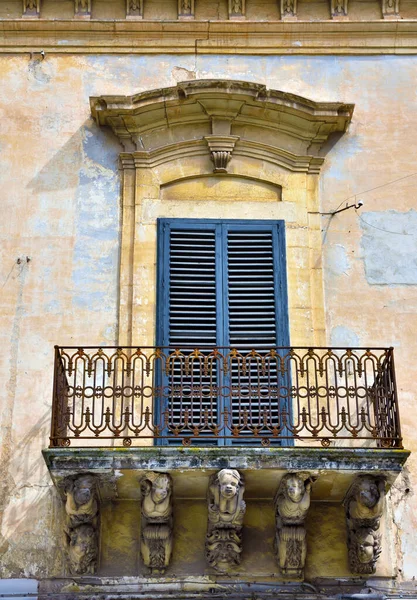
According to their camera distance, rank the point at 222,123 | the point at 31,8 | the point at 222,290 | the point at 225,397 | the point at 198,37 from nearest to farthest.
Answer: the point at 225,397, the point at 222,290, the point at 222,123, the point at 198,37, the point at 31,8

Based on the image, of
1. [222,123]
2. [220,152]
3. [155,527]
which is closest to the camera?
[155,527]

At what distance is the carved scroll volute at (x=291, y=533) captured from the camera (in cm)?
1159

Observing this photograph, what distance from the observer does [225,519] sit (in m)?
11.6

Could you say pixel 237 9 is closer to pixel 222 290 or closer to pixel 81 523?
pixel 222 290

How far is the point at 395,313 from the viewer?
13.0 m

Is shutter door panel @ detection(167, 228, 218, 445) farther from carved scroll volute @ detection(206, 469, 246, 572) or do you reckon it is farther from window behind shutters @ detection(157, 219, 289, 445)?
carved scroll volute @ detection(206, 469, 246, 572)

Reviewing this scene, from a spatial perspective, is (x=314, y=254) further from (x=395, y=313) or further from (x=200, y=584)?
(x=200, y=584)

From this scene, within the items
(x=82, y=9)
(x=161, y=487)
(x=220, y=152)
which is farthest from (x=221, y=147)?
(x=161, y=487)

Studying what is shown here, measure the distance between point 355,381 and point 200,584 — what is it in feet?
7.24

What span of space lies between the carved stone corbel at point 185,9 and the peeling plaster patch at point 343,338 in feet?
12.6

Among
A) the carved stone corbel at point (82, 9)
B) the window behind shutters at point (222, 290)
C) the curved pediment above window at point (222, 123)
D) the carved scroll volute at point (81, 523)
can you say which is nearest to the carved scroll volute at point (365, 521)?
the window behind shutters at point (222, 290)

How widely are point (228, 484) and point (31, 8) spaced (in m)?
5.91

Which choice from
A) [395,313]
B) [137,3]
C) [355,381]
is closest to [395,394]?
[355,381]

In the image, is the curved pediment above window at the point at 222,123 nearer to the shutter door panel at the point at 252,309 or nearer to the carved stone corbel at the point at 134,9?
the shutter door panel at the point at 252,309
